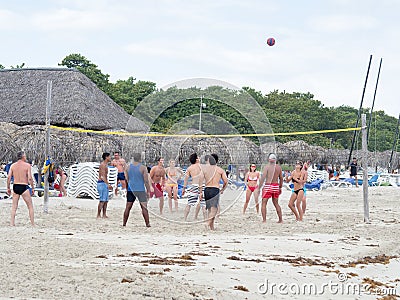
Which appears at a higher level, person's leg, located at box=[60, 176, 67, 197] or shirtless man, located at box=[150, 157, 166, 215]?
shirtless man, located at box=[150, 157, 166, 215]

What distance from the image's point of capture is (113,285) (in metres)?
4.61

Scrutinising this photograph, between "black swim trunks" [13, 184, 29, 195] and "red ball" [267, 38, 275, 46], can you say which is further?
"red ball" [267, 38, 275, 46]

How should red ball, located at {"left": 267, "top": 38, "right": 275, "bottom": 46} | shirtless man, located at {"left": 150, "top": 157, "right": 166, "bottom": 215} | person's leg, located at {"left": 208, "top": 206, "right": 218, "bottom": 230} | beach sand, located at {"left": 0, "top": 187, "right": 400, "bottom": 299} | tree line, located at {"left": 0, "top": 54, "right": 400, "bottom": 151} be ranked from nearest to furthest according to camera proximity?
beach sand, located at {"left": 0, "top": 187, "right": 400, "bottom": 299} < person's leg, located at {"left": 208, "top": 206, "right": 218, "bottom": 230} < shirtless man, located at {"left": 150, "top": 157, "right": 166, "bottom": 215} < red ball, located at {"left": 267, "top": 38, "right": 275, "bottom": 46} < tree line, located at {"left": 0, "top": 54, "right": 400, "bottom": 151}

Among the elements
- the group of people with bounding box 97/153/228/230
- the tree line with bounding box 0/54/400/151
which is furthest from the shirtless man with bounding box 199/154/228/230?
the tree line with bounding box 0/54/400/151

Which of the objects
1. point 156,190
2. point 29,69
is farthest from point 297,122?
point 156,190

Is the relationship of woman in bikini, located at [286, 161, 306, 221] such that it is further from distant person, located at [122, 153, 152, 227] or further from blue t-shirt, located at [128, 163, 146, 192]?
blue t-shirt, located at [128, 163, 146, 192]

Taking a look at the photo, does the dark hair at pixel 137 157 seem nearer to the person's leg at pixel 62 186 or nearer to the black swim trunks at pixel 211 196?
the black swim trunks at pixel 211 196

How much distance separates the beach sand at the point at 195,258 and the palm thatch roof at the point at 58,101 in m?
12.5

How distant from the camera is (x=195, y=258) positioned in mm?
6000

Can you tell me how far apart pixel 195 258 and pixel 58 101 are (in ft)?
62.3

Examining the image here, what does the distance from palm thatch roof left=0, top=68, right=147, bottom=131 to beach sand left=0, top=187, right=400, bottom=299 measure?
12.5 m

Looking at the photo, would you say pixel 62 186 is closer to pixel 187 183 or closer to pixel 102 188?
pixel 102 188

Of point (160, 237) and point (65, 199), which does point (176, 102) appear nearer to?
point (160, 237)

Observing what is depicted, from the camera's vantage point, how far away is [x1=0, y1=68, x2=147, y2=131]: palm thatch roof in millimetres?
23031
